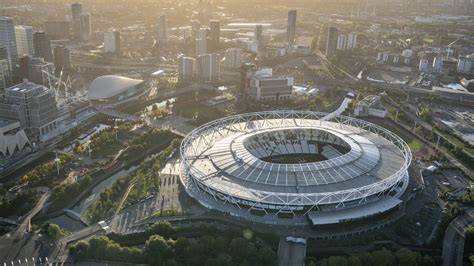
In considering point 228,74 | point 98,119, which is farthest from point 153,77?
point 98,119

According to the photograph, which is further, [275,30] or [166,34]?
[275,30]

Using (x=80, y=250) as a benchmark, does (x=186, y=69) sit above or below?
above

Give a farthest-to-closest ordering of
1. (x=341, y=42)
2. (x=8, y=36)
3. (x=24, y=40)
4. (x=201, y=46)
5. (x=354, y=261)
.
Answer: (x=341, y=42) < (x=201, y=46) < (x=24, y=40) < (x=8, y=36) < (x=354, y=261)

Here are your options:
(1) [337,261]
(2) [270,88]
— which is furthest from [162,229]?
(2) [270,88]

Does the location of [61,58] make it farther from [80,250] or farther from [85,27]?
[80,250]

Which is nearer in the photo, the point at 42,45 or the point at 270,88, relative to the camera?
the point at 270,88

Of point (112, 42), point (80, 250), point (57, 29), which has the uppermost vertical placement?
point (57, 29)

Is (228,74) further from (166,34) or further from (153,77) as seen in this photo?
(166,34)
